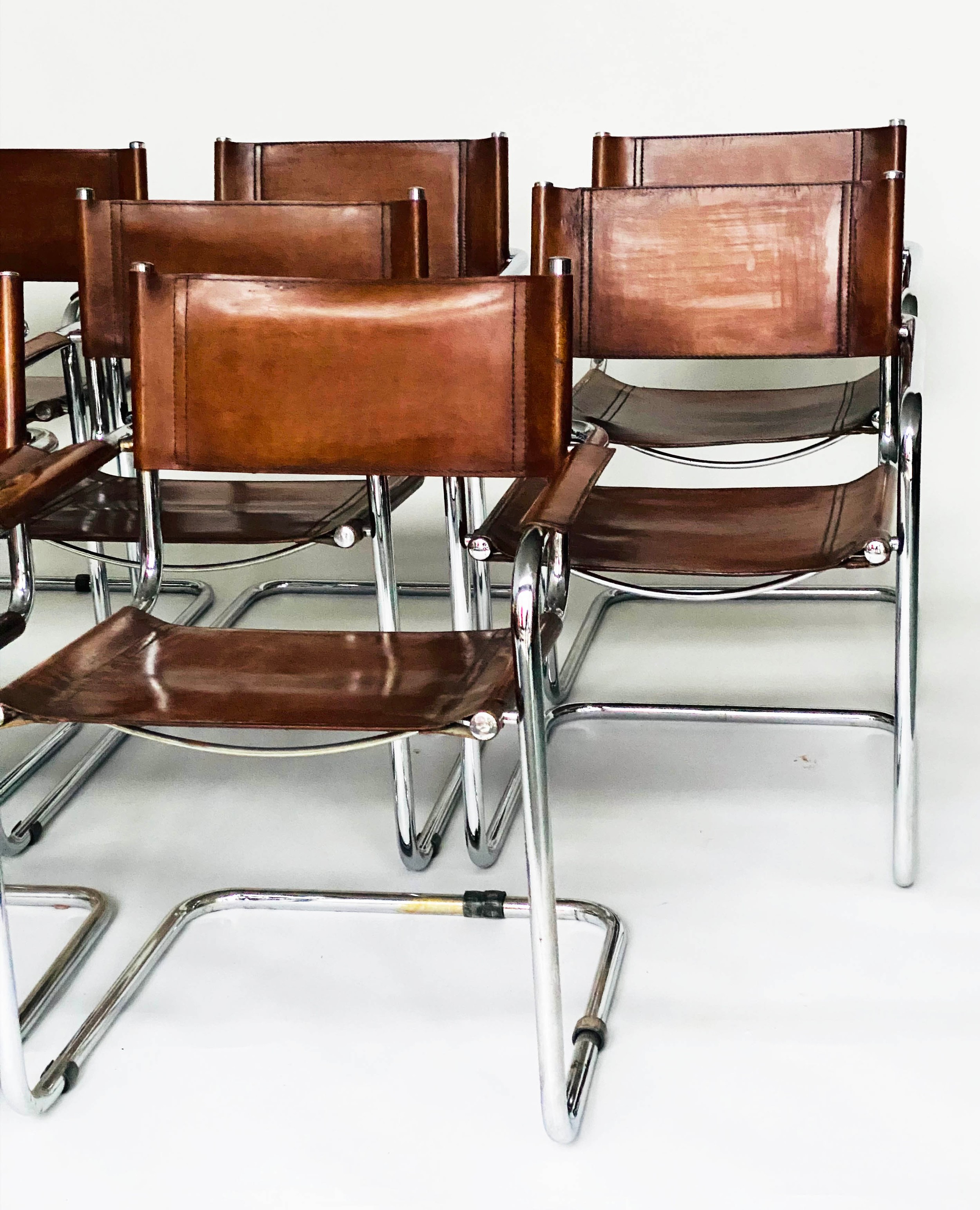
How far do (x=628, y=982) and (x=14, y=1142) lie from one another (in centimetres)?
71

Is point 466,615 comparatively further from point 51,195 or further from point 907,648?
point 51,195

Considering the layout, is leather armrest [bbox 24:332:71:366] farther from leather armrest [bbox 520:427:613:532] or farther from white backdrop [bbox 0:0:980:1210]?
leather armrest [bbox 520:427:613:532]

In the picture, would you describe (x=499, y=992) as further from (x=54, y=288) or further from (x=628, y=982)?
→ (x=54, y=288)

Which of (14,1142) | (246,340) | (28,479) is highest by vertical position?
(246,340)

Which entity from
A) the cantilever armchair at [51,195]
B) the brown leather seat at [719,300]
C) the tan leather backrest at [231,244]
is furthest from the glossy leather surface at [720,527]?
the cantilever armchair at [51,195]

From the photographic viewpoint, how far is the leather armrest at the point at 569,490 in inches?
59.1

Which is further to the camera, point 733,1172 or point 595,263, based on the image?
point 595,263

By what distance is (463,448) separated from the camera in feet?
5.99

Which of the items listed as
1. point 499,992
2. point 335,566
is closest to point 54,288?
point 335,566

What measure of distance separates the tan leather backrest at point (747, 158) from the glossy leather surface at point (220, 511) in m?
0.87

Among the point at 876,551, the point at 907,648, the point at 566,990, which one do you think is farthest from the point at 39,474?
the point at 907,648

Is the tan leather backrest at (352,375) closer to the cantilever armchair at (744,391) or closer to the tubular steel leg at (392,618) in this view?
the tubular steel leg at (392,618)

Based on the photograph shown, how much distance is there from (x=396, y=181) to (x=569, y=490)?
1.54m

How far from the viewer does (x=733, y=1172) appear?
155 cm
